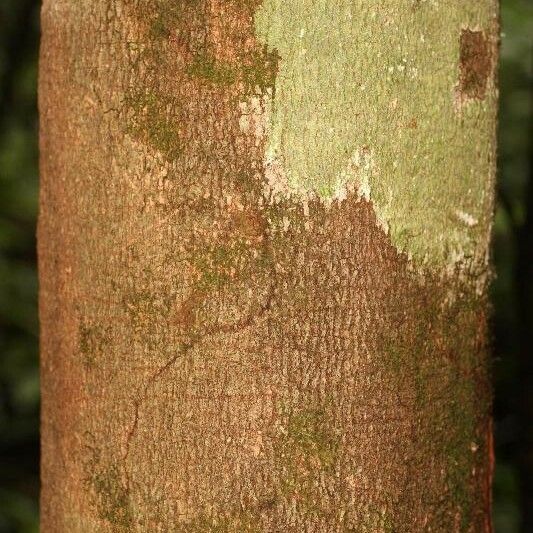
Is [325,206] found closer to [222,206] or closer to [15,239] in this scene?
[222,206]

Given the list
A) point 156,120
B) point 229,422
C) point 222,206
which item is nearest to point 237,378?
point 229,422

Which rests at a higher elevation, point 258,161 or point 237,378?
point 258,161

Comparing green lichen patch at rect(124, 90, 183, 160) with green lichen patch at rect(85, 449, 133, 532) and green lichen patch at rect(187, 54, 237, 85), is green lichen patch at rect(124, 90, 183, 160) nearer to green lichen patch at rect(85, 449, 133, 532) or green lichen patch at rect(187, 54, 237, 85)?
green lichen patch at rect(187, 54, 237, 85)

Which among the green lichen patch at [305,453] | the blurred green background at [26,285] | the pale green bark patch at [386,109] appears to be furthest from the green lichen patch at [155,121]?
the blurred green background at [26,285]

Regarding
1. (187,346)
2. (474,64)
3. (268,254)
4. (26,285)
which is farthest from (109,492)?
(26,285)

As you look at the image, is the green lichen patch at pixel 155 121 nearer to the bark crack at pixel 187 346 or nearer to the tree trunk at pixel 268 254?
the tree trunk at pixel 268 254

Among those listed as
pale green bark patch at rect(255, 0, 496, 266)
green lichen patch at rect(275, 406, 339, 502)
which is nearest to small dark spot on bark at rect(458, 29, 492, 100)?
pale green bark patch at rect(255, 0, 496, 266)

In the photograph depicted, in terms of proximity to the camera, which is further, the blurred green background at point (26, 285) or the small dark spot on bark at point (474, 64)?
the blurred green background at point (26, 285)
